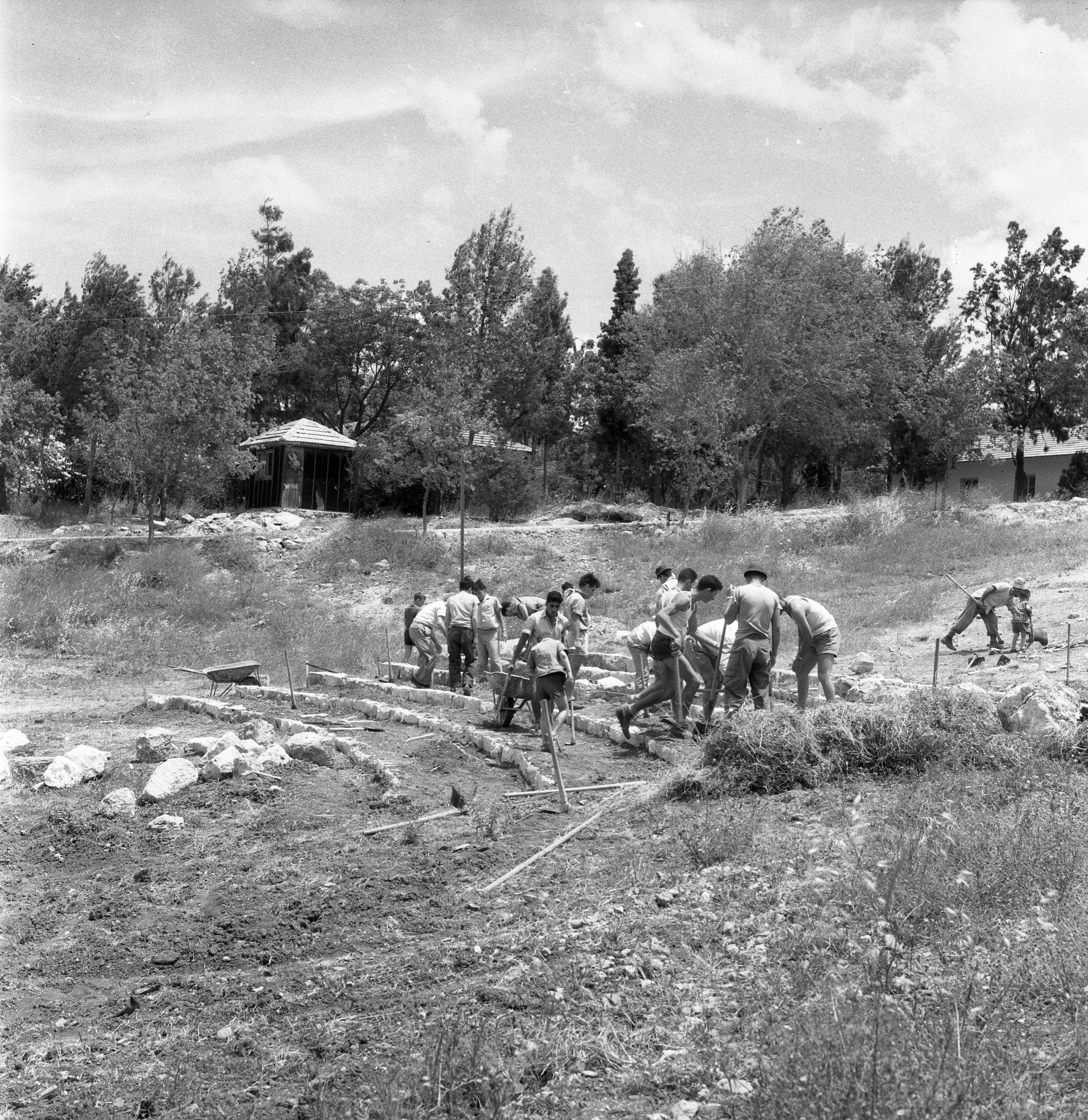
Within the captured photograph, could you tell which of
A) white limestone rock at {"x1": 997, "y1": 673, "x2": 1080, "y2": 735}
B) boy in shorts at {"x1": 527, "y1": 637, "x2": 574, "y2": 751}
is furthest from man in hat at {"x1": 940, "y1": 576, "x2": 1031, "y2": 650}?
boy in shorts at {"x1": 527, "y1": 637, "x2": 574, "y2": 751}

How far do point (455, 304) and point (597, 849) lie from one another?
3562 cm

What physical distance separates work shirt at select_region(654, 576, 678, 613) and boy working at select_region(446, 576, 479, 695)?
2.18 m

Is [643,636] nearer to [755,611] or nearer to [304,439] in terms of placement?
[755,611]

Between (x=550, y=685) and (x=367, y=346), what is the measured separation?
33476mm

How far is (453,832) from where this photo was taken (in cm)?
767

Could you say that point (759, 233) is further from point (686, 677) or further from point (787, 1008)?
point (787, 1008)

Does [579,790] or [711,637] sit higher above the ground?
[711,637]

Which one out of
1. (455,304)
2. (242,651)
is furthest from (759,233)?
(242,651)

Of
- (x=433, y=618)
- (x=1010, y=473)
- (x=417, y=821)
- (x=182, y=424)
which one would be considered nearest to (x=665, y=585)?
(x=433, y=618)

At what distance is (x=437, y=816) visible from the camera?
8.04m

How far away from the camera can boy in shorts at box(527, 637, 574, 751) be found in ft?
33.2

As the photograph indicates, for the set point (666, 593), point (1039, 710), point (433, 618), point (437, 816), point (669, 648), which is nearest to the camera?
point (437, 816)

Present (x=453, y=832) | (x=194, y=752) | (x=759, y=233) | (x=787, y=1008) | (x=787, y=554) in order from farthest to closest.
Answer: (x=759, y=233) → (x=787, y=554) → (x=194, y=752) → (x=453, y=832) → (x=787, y=1008)

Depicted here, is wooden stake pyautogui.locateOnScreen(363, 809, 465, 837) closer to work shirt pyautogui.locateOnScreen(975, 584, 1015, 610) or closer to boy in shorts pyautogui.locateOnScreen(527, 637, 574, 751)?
boy in shorts pyautogui.locateOnScreen(527, 637, 574, 751)
